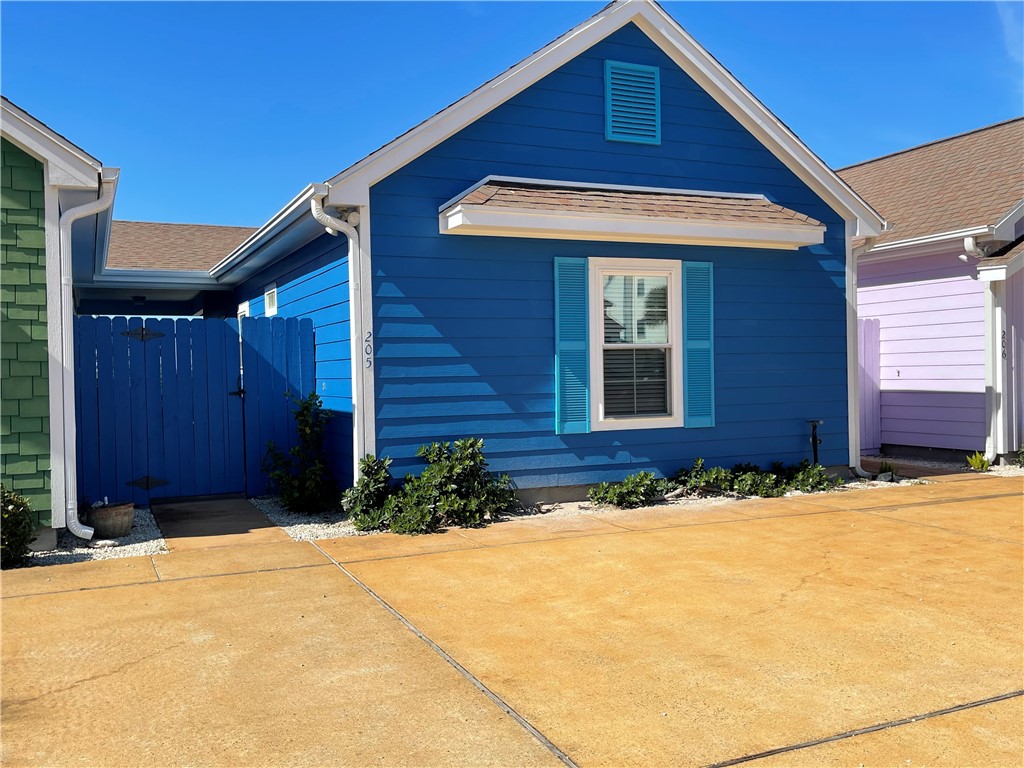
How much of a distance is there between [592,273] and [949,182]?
7.22m

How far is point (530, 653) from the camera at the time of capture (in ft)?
14.4

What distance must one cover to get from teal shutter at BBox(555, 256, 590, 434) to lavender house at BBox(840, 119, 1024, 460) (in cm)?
408

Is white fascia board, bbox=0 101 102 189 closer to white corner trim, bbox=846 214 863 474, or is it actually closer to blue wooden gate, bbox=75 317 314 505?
blue wooden gate, bbox=75 317 314 505

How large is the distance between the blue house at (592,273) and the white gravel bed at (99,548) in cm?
189

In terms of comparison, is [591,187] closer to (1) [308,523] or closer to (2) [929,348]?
(1) [308,523]

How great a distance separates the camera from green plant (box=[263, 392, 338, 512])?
27.8 feet

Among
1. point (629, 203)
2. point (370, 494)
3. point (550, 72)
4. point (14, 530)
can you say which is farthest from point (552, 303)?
point (14, 530)

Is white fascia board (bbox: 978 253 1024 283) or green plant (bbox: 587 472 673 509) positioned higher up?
white fascia board (bbox: 978 253 1024 283)

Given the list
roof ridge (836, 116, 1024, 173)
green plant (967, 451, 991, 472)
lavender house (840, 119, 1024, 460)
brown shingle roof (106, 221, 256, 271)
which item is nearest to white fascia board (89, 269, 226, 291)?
brown shingle roof (106, 221, 256, 271)

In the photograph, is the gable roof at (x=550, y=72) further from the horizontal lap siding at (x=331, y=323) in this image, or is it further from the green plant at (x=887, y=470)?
the green plant at (x=887, y=470)

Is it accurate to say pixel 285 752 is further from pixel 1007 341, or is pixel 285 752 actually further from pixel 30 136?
pixel 1007 341

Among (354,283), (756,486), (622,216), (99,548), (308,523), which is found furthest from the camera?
(756,486)

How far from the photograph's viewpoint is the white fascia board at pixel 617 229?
8.02 metres

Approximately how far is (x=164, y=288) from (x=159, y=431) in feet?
17.9
